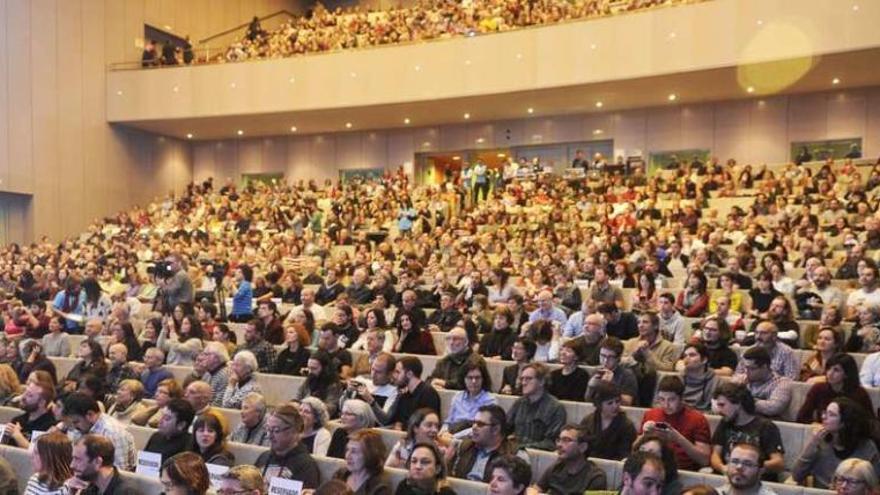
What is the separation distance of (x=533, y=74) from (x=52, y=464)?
13557mm

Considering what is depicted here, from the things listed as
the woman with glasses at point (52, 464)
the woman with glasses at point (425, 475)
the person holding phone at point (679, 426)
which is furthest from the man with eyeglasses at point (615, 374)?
the woman with glasses at point (52, 464)

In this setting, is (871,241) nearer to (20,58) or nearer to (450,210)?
(450,210)

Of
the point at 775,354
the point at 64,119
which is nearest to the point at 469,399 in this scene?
the point at 775,354

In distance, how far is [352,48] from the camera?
61.6 ft

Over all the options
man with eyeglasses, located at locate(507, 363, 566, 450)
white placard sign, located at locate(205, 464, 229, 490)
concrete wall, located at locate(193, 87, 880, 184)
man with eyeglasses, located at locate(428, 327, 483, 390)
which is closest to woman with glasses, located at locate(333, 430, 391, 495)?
white placard sign, located at locate(205, 464, 229, 490)

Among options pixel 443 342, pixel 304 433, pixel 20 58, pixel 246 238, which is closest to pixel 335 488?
pixel 304 433

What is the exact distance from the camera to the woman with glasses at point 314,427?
529 centimetres

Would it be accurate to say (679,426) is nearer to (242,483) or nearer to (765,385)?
(765,385)

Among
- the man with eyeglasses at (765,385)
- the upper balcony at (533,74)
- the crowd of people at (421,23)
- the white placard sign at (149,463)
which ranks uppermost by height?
the crowd of people at (421,23)

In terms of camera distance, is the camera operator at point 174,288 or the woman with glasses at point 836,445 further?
the camera operator at point 174,288

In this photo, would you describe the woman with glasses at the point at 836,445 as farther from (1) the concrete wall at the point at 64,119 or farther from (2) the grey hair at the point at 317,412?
(1) the concrete wall at the point at 64,119

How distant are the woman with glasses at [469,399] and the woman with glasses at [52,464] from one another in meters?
2.13

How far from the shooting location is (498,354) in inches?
277

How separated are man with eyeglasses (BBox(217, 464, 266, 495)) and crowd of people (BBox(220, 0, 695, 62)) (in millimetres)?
13471
